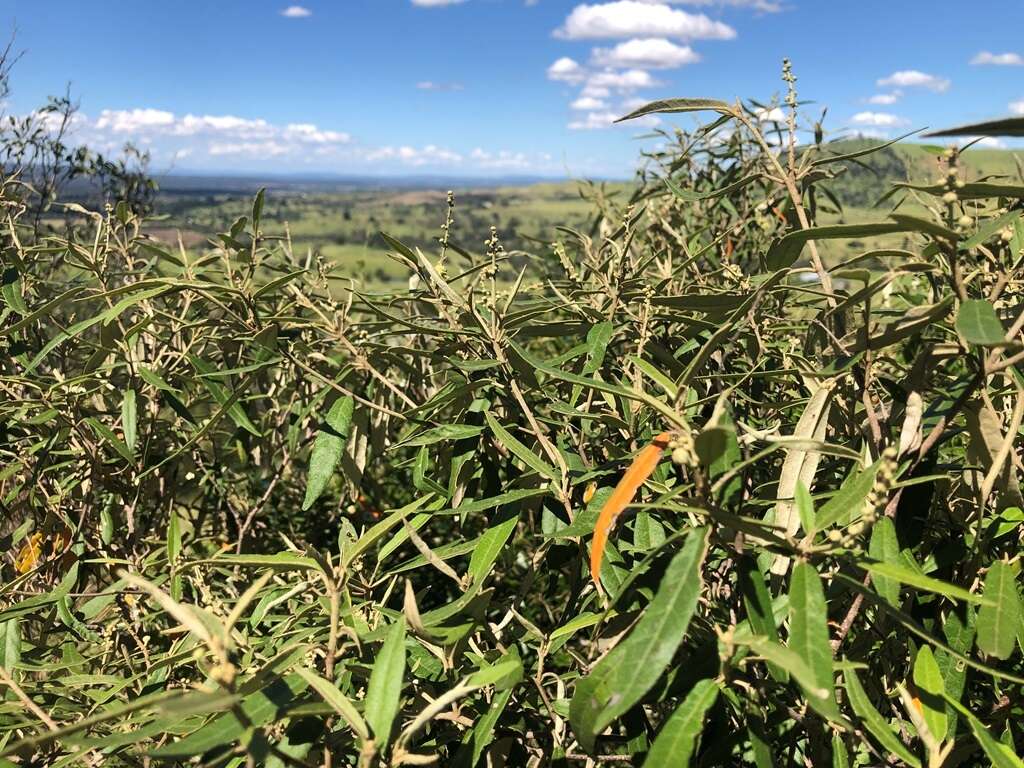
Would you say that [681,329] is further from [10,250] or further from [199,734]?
[10,250]

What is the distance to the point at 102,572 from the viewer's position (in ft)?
5.56

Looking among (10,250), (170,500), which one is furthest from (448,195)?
(10,250)

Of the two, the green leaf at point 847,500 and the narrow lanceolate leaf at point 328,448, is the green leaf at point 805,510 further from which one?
the narrow lanceolate leaf at point 328,448

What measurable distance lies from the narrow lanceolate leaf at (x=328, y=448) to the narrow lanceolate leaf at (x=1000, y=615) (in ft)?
2.97

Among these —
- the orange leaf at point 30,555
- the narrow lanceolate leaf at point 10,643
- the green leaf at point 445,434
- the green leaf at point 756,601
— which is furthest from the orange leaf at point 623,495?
the orange leaf at point 30,555

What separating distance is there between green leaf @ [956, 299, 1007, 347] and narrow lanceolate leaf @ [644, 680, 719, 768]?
0.42 meters

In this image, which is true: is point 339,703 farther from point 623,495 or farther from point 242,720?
point 623,495

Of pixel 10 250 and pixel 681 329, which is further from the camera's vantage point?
pixel 10 250

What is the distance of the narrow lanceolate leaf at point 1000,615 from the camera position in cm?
82

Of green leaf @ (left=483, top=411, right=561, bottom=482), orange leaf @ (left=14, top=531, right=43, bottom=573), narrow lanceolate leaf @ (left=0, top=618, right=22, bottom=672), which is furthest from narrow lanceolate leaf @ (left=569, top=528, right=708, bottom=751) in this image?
orange leaf @ (left=14, top=531, right=43, bottom=573)

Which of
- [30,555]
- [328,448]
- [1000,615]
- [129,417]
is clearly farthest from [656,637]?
[30,555]

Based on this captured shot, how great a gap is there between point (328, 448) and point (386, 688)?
0.53 meters

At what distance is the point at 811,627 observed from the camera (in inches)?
26.1

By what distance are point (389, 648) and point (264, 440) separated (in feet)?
3.72
